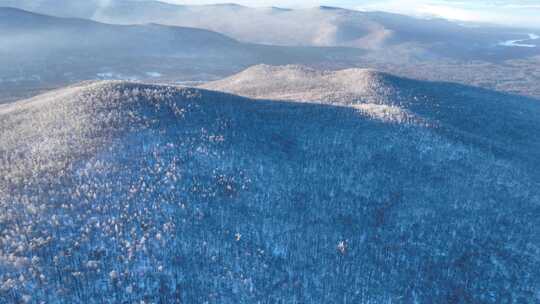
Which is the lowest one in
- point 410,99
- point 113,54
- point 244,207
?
point 244,207

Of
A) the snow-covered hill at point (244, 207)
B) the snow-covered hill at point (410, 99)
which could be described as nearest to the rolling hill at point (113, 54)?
the snow-covered hill at point (410, 99)

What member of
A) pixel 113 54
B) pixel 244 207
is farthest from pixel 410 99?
pixel 113 54

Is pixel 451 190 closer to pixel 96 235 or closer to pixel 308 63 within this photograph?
pixel 96 235

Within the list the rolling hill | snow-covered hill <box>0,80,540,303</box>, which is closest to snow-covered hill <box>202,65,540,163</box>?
snow-covered hill <box>0,80,540,303</box>

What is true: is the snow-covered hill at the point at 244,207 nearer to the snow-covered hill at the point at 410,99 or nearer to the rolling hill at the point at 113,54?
the snow-covered hill at the point at 410,99

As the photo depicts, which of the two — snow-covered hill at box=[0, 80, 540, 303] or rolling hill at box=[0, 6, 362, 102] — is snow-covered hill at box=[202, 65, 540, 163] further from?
rolling hill at box=[0, 6, 362, 102]

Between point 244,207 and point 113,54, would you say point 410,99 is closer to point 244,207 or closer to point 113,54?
point 244,207

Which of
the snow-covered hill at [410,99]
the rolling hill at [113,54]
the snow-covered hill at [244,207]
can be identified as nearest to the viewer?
the snow-covered hill at [244,207]

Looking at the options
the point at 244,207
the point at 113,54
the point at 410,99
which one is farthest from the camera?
the point at 113,54

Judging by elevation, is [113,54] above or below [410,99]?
above
